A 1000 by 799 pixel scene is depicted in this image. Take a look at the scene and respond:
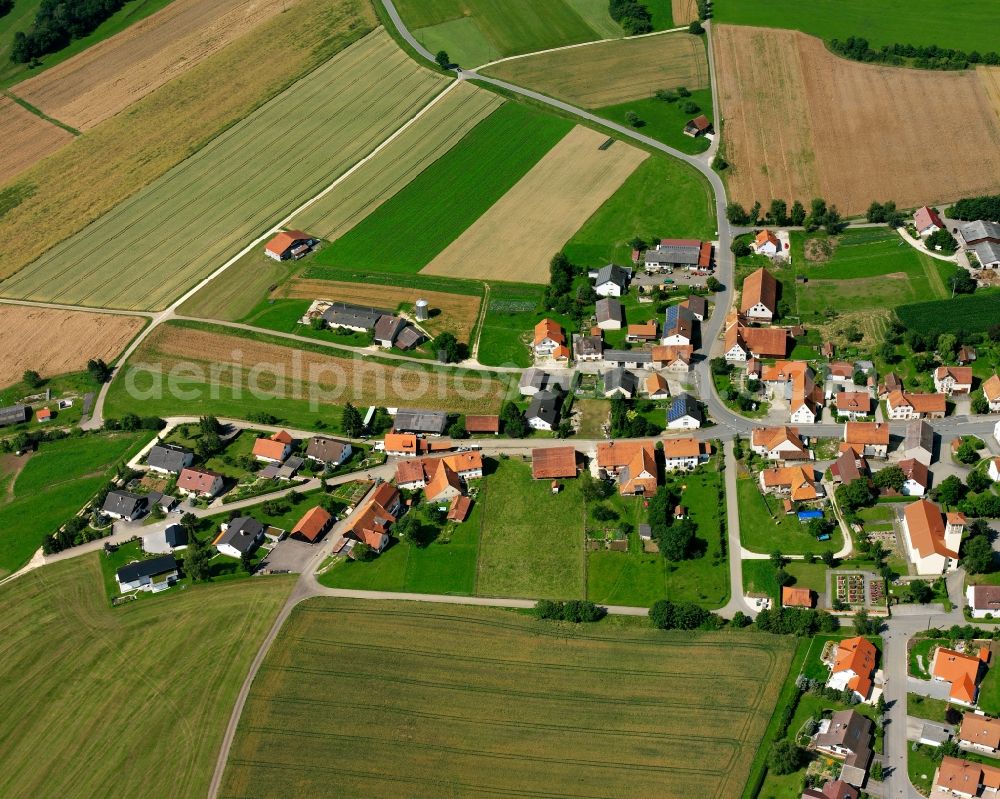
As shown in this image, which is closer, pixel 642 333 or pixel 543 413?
pixel 543 413

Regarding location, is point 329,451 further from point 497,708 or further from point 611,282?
point 611,282

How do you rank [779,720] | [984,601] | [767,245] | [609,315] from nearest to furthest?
[779,720], [984,601], [609,315], [767,245]

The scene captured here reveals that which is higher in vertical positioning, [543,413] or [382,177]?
[382,177]

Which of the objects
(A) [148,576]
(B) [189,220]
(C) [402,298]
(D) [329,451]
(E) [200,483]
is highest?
(B) [189,220]

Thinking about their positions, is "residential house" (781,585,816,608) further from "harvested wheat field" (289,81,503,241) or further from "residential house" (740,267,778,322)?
"harvested wheat field" (289,81,503,241)

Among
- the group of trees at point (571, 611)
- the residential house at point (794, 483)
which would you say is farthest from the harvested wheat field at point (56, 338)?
the residential house at point (794, 483)

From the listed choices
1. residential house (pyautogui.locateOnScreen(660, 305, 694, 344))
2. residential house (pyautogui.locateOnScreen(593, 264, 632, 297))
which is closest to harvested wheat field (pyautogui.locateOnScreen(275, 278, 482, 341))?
residential house (pyautogui.locateOnScreen(593, 264, 632, 297))

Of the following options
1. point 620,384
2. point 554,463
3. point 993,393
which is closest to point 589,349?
point 620,384
